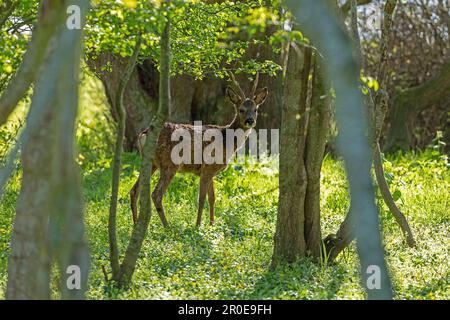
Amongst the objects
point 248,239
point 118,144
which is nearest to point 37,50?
point 118,144

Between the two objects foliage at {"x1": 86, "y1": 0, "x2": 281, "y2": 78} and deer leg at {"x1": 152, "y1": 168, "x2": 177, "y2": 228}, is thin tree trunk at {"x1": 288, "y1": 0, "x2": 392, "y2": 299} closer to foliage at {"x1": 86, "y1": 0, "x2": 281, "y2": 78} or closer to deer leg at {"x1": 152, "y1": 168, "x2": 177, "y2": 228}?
foliage at {"x1": 86, "y1": 0, "x2": 281, "y2": 78}

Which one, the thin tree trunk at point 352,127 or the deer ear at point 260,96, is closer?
the thin tree trunk at point 352,127

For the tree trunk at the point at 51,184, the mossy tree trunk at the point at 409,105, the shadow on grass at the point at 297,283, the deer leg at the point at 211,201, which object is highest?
the mossy tree trunk at the point at 409,105

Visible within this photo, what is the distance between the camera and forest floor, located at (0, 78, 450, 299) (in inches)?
286

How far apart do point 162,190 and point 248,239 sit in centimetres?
187

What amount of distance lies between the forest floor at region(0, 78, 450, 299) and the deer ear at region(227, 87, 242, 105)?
1.30 m

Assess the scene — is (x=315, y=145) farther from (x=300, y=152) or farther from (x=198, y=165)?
(x=198, y=165)

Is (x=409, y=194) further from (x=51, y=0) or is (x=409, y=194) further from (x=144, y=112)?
(x=51, y=0)

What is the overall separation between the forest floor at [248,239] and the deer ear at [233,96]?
130cm

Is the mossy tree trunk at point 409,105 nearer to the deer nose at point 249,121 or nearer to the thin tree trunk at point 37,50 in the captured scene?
the deer nose at point 249,121

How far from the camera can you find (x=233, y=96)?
11883mm

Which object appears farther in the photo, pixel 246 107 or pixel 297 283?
pixel 246 107

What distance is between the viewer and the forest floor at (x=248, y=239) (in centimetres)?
726

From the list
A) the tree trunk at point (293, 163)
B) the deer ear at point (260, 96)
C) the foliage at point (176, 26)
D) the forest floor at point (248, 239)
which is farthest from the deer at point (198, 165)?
the tree trunk at point (293, 163)
